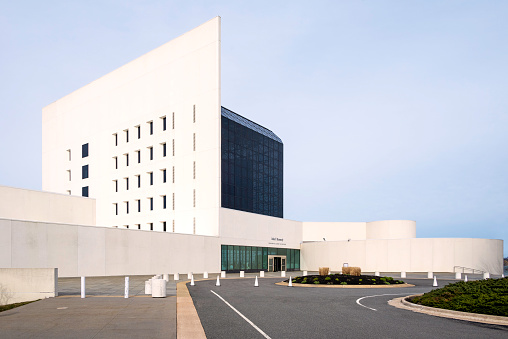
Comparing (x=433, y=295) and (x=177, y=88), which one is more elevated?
(x=177, y=88)

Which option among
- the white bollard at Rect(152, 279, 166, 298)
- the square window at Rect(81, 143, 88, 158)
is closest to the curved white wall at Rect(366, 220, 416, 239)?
the square window at Rect(81, 143, 88, 158)

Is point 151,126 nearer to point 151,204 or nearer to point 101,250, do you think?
point 151,204

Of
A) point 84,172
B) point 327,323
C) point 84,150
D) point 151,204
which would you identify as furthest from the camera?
point 84,150

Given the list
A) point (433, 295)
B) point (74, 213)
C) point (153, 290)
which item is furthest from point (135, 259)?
point (433, 295)

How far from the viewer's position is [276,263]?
67500 millimetres

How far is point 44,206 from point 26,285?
124 ft

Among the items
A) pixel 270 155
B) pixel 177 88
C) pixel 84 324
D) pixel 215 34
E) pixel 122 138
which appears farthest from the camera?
pixel 270 155

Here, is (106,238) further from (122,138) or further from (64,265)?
(122,138)

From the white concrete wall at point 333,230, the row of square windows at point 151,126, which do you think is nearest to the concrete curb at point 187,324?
the row of square windows at point 151,126

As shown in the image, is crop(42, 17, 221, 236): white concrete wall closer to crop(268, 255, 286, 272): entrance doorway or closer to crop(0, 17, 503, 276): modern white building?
crop(0, 17, 503, 276): modern white building

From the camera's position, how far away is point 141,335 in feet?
36.6

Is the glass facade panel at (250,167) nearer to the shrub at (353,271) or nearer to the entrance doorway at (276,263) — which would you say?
the entrance doorway at (276,263)

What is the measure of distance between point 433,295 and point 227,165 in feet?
145

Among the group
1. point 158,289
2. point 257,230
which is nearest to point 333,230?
point 257,230
